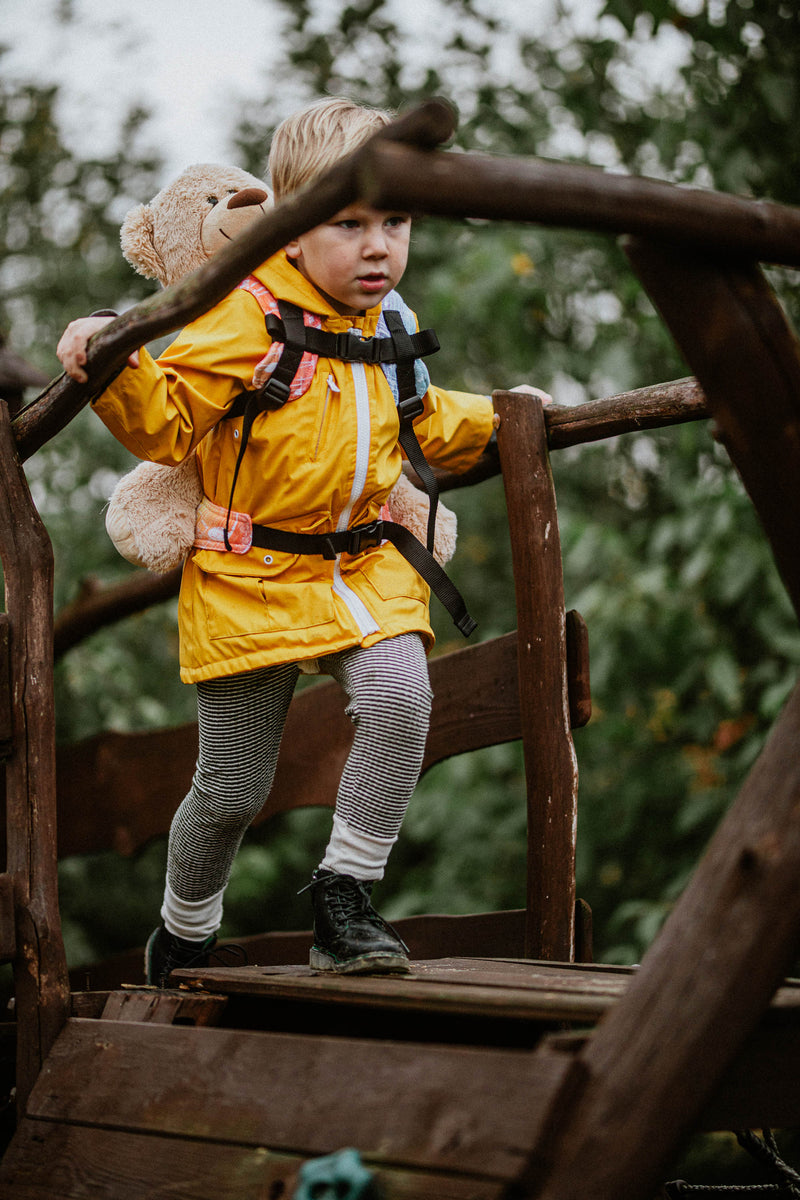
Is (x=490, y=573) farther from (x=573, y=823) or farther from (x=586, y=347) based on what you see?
(x=573, y=823)

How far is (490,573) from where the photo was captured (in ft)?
24.9

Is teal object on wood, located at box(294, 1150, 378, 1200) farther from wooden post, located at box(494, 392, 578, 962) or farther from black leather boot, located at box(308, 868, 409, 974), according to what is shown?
wooden post, located at box(494, 392, 578, 962)

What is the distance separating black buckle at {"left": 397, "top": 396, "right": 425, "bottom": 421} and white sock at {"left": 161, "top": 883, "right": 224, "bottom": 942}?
1.02 m

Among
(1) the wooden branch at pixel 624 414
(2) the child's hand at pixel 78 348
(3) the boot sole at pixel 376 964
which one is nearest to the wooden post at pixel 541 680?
(1) the wooden branch at pixel 624 414

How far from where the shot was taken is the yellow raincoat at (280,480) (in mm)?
2035

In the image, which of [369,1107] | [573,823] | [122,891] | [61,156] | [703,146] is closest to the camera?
[369,1107]

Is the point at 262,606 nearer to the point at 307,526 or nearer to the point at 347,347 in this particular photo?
the point at 307,526

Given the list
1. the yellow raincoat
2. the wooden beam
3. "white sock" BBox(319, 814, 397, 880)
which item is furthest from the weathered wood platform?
the wooden beam

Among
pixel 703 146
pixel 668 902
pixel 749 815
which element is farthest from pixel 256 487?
pixel 668 902

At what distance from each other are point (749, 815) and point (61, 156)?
6227 mm

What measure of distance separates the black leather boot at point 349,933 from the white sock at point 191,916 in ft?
1.47

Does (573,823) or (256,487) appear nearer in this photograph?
(256,487)

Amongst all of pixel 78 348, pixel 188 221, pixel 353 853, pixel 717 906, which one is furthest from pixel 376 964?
pixel 188 221

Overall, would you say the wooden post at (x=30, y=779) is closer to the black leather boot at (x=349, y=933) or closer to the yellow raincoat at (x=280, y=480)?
the yellow raincoat at (x=280, y=480)
